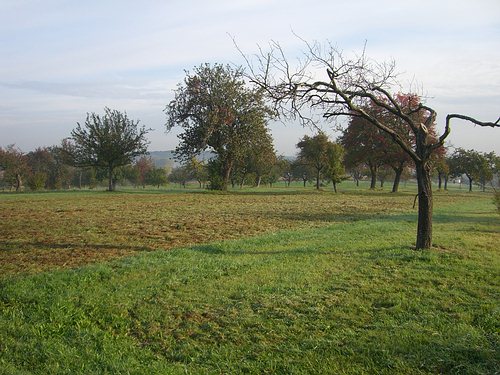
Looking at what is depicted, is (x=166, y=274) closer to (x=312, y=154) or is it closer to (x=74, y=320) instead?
(x=74, y=320)

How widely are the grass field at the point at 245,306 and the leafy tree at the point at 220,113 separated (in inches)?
A: 1117

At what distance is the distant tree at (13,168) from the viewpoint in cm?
5344

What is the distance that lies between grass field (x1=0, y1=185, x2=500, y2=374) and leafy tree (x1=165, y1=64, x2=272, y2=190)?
93.1 ft

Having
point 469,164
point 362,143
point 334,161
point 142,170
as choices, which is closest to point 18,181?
point 142,170

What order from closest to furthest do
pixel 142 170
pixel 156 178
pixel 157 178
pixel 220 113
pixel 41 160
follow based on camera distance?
pixel 220 113
pixel 41 160
pixel 157 178
pixel 156 178
pixel 142 170

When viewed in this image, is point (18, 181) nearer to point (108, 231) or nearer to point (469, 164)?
point (108, 231)

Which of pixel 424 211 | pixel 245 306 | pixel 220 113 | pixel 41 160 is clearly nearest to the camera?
pixel 245 306

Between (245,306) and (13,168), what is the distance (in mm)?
56937

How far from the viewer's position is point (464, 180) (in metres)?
68.4

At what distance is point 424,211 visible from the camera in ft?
33.4

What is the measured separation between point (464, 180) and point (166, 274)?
2808 inches

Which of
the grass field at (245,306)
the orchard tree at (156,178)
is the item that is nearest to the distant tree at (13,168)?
the orchard tree at (156,178)

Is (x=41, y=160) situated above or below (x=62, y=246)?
above

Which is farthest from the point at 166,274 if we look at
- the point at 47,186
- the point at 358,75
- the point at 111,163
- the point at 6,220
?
the point at 47,186
